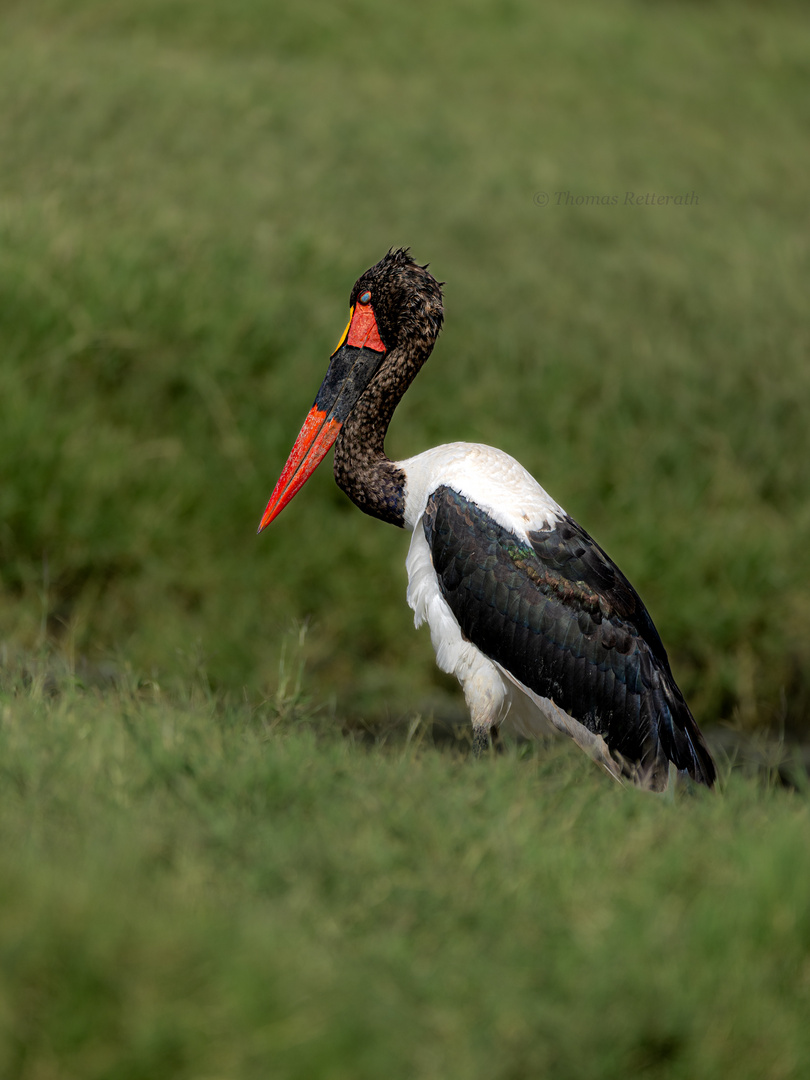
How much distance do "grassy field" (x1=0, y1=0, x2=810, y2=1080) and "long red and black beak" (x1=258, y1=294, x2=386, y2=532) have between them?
2.39ft

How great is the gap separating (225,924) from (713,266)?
8.51 meters

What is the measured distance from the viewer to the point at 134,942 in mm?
2057

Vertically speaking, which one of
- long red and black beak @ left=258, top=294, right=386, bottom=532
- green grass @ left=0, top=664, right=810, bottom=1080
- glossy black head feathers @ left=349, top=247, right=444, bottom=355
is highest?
glossy black head feathers @ left=349, top=247, right=444, bottom=355

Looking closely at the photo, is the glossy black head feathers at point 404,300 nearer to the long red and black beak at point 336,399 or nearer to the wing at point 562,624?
the long red and black beak at point 336,399

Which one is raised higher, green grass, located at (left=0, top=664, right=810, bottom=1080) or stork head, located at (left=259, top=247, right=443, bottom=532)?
stork head, located at (left=259, top=247, right=443, bottom=532)

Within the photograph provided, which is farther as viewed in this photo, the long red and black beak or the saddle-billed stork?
the long red and black beak

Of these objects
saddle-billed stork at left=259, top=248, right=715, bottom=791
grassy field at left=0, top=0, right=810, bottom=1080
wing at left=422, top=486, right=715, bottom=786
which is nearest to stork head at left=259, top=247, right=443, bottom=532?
saddle-billed stork at left=259, top=248, right=715, bottom=791

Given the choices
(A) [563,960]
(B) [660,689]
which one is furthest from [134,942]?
(B) [660,689]

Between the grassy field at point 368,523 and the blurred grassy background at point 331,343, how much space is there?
30mm

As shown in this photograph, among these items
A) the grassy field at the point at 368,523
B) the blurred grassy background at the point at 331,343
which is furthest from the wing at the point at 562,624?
the blurred grassy background at the point at 331,343

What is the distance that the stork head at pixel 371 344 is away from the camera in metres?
4.23

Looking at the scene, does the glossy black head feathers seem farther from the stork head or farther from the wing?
the wing

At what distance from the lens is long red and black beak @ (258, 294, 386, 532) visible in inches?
171

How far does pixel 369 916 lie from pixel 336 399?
2340 millimetres
